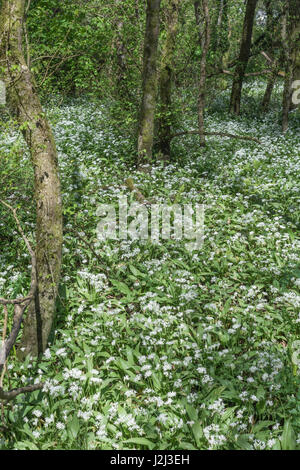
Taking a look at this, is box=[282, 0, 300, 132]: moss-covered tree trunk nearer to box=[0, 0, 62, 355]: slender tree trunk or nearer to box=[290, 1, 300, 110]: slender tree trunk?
box=[290, 1, 300, 110]: slender tree trunk

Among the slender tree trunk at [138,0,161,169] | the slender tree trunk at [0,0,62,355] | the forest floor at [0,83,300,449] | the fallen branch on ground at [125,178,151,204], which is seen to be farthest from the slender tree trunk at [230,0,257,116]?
the slender tree trunk at [0,0,62,355]

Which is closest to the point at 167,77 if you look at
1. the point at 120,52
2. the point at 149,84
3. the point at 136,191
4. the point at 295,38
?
the point at 149,84

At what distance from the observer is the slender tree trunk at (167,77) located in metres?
8.04

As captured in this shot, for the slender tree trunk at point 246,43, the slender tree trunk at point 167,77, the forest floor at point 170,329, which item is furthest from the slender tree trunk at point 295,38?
the forest floor at point 170,329

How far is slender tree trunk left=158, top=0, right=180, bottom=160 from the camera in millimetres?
8039

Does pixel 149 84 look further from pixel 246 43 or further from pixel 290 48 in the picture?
pixel 246 43

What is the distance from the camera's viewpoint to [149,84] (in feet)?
25.0

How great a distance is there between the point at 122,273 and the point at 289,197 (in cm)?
383

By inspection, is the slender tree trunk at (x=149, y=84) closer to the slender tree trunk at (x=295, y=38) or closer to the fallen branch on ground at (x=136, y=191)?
the fallen branch on ground at (x=136, y=191)

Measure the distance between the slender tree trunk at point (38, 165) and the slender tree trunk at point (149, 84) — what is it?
412cm

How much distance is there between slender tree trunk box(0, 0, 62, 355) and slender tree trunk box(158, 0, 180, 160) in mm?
4952

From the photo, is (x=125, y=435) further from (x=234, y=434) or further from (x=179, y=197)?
(x=179, y=197)

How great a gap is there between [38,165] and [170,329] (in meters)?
2.29

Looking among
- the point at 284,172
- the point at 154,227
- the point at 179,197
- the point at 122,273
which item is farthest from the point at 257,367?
the point at 284,172
